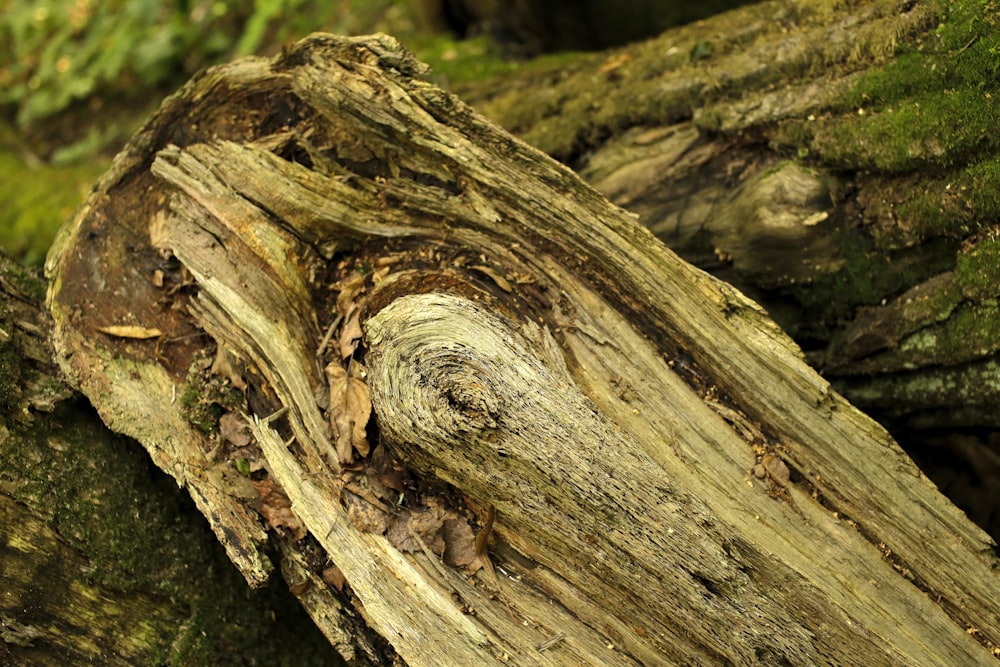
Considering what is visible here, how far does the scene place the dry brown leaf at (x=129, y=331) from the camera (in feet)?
11.0

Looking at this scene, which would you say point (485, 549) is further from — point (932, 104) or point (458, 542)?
point (932, 104)

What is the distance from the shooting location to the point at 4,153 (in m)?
7.47

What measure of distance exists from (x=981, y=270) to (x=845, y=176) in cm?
72

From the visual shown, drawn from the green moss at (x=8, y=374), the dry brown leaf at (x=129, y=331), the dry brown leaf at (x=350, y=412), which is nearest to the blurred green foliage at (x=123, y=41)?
the dry brown leaf at (x=129, y=331)

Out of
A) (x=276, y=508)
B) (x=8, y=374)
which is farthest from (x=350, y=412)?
(x=8, y=374)

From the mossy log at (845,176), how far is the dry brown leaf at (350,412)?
1910mm

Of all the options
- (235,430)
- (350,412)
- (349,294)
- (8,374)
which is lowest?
(8,374)

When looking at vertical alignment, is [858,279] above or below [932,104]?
below

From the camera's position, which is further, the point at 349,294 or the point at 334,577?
the point at 349,294

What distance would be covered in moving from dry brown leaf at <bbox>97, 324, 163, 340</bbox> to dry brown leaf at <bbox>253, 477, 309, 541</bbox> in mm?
869

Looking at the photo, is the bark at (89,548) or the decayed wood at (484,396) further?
the bark at (89,548)

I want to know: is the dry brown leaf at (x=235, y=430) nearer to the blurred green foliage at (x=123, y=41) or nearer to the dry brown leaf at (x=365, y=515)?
the dry brown leaf at (x=365, y=515)

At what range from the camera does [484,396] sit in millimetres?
2865

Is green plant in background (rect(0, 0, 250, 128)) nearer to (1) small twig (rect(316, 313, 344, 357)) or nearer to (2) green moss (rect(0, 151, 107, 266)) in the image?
(2) green moss (rect(0, 151, 107, 266))
